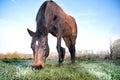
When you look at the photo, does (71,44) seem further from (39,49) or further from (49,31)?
(39,49)

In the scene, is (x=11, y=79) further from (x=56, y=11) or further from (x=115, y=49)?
(x=115, y=49)

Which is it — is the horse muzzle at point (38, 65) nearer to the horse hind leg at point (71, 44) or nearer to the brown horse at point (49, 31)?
the brown horse at point (49, 31)

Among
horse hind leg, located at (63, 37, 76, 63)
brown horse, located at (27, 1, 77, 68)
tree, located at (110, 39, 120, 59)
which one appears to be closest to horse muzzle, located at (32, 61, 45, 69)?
brown horse, located at (27, 1, 77, 68)

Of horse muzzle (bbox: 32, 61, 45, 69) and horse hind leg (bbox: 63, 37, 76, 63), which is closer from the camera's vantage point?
horse muzzle (bbox: 32, 61, 45, 69)

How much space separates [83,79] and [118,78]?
75 centimetres

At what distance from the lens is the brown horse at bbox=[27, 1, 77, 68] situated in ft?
15.3

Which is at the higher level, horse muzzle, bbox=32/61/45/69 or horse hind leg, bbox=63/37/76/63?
horse hind leg, bbox=63/37/76/63

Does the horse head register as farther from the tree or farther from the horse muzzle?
the tree

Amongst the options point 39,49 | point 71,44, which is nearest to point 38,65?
point 39,49

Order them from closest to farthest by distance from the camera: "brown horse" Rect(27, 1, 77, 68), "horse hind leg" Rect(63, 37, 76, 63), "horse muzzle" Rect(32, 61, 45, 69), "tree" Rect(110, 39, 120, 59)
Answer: "horse muzzle" Rect(32, 61, 45, 69) → "brown horse" Rect(27, 1, 77, 68) → "horse hind leg" Rect(63, 37, 76, 63) → "tree" Rect(110, 39, 120, 59)

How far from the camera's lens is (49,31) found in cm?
593

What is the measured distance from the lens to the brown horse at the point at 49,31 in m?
4.65

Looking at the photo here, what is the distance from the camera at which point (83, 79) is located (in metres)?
4.28

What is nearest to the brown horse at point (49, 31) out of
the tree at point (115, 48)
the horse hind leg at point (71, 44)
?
the horse hind leg at point (71, 44)
